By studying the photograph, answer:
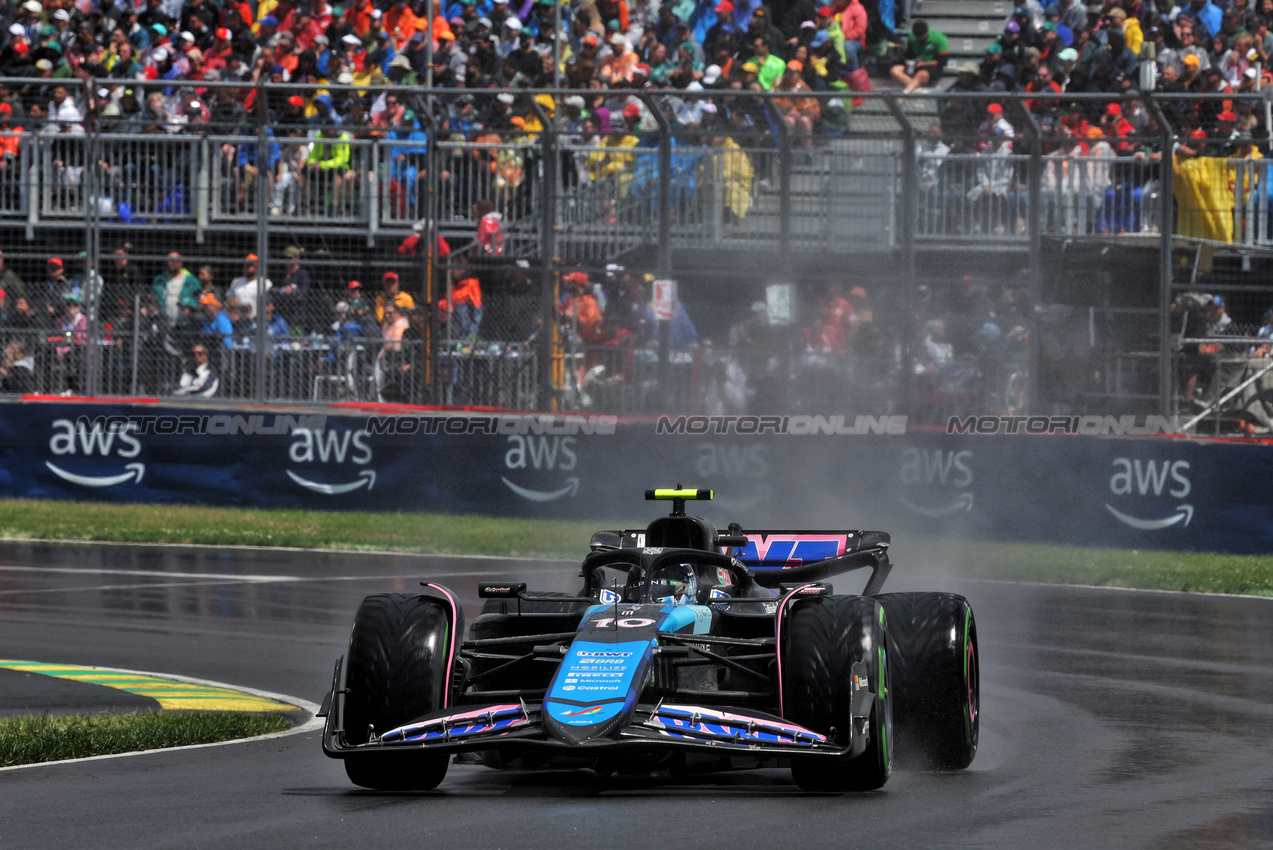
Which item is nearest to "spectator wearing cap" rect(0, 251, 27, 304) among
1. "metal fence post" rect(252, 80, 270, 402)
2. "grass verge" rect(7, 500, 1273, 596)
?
"grass verge" rect(7, 500, 1273, 596)

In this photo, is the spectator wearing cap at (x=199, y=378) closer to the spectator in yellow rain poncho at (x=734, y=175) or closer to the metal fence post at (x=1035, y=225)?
the spectator in yellow rain poncho at (x=734, y=175)

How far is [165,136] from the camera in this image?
18.9 meters

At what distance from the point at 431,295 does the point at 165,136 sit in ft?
10.5

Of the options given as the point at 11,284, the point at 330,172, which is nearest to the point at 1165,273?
the point at 330,172

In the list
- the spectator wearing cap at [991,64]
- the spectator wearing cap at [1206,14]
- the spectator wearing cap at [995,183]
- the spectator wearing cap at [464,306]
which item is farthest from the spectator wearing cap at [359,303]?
the spectator wearing cap at [1206,14]

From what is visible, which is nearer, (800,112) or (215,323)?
(800,112)

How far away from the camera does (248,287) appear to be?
1891 cm

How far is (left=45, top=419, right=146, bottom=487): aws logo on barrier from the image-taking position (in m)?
19.8

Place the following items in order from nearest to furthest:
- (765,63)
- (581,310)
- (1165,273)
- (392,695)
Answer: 1. (392,695)
2. (1165,273)
3. (581,310)
4. (765,63)

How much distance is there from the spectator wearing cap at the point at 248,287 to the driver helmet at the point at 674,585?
38.9ft

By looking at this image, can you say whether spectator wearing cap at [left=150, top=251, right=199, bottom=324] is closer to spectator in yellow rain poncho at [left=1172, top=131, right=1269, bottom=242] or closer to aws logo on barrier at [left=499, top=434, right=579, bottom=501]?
aws logo on barrier at [left=499, top=434, right=579, bottom=501]

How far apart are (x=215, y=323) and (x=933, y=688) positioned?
42.2 feet

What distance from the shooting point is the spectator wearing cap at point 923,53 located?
23203 millimetres

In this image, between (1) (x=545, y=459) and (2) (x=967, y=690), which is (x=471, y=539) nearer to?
(1) (x=545, y=459)
